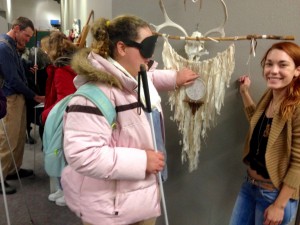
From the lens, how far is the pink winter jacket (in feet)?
3.70

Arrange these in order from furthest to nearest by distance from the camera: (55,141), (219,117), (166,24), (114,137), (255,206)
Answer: (219,117) < (166,24) < (255,206) < (55,141) < (114,137)

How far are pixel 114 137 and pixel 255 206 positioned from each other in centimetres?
94

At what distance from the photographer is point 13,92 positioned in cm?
300

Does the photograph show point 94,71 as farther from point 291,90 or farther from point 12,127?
point 12,127

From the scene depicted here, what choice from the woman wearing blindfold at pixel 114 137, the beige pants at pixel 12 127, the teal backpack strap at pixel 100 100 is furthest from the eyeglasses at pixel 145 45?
the beige pants at pixel 12 127

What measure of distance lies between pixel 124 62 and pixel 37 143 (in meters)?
4.05

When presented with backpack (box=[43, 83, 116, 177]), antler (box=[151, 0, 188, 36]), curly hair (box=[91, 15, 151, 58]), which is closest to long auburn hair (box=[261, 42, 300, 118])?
antler (box=[151, 0, 188, 36])

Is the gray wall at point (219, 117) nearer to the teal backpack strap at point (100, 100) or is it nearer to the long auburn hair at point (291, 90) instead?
the long auburn hair at point (291, 90)

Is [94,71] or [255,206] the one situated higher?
[94,71]

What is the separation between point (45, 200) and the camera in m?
3.02

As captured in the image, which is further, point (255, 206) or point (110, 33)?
point (255, 206)

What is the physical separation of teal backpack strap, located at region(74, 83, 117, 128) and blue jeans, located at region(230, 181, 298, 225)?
894 millimetres

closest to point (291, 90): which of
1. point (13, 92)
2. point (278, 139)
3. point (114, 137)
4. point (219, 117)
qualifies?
point (278, 139)

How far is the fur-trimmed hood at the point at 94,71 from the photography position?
1182 millimetres
